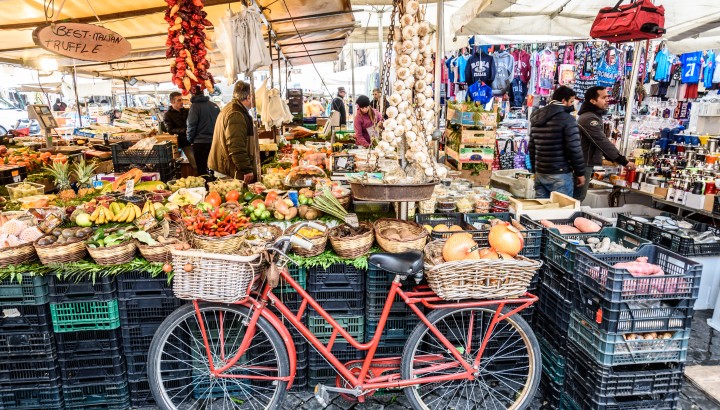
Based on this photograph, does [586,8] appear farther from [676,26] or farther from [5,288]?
[5,288]

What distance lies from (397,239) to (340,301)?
2.10 feet

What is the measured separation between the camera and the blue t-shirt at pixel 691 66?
31.8ft

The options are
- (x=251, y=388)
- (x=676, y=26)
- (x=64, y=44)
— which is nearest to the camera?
(x=251, y=388)

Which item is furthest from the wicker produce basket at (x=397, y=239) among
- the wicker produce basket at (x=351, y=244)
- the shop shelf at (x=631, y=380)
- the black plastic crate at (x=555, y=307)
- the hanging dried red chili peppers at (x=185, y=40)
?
the hanging dried red chili peppers at (x=185, y=40)

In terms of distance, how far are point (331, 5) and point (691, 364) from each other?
617 centimetres

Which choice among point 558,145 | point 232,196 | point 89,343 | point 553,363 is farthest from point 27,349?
point 558,145

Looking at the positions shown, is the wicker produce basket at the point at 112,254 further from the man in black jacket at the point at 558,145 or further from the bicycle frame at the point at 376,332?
the man in black jacket at the point at 558,145

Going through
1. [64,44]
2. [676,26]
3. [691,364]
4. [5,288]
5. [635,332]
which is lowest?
[691,364]

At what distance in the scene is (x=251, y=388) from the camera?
3.37m

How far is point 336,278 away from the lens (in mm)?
3234

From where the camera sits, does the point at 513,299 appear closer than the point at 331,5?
Yes

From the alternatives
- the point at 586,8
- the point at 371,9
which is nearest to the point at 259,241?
the point at 586,8

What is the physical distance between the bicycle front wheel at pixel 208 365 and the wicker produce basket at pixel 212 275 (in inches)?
8.2

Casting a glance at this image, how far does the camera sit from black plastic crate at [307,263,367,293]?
10.6 ft
